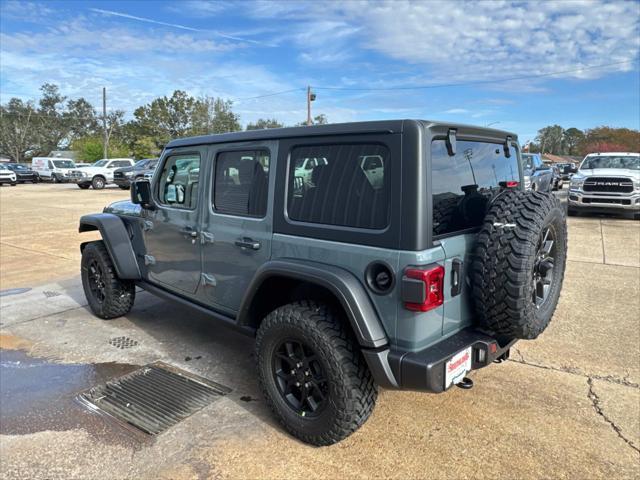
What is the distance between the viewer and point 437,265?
2.29 meters

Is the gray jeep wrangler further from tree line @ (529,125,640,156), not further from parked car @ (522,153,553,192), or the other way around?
tree line @ (529,125,640,156)

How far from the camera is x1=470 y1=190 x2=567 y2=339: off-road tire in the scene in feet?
7.70

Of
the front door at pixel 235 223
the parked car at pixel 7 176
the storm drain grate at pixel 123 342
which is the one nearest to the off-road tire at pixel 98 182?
the parked car at pixel 7 176

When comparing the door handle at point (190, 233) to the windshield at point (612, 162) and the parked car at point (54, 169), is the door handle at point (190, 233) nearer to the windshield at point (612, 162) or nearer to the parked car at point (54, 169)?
the windshield at point (612, 162)

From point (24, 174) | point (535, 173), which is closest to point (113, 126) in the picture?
point (24, 174)

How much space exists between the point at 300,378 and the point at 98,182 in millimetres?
26655

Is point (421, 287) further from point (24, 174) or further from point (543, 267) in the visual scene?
point (24, 174)

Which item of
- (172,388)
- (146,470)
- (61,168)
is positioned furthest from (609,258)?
(61,168)

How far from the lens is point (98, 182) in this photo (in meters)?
26.0

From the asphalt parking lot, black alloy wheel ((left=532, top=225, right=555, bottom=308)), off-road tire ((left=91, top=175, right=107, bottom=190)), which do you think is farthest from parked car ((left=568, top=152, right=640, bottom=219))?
off-road tire ((left=91, top=175, right=107, bottom=190))

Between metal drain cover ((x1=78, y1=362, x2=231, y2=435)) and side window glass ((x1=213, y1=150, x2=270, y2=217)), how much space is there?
132cm

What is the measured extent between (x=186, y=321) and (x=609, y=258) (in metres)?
6.50

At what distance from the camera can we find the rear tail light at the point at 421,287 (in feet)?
7.14

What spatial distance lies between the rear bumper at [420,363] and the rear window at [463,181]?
60cm
